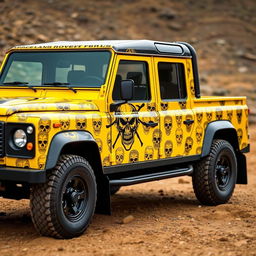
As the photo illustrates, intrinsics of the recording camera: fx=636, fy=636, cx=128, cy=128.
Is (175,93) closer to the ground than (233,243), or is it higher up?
higher up

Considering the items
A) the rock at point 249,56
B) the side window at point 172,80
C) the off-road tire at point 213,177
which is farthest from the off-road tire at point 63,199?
the rock at point 249,56

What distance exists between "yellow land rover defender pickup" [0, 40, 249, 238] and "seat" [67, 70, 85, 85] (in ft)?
0.04

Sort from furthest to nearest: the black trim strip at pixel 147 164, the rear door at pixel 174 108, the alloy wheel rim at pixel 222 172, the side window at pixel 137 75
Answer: the alloy wheel rim at pixel 222 172, the rear door at pixel 174 108, the side window at pixel 137 75, the black trim strip at pixel 147 164

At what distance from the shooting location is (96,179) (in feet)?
21.5

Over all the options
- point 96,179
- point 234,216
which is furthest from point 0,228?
point 234,216

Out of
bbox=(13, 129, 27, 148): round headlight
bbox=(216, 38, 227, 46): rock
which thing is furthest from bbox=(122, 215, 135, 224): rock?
bbox=(216, 38, 227, 46): rock

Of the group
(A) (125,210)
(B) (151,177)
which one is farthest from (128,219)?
(A) (125,210)

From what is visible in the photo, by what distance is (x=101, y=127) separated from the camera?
20.5 ft

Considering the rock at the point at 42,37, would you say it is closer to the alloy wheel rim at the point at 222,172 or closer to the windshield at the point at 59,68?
the alloy wheel rim at the point at 222,172

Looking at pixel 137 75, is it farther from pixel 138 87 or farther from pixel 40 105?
pixel 40 105

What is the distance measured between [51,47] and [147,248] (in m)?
2.58

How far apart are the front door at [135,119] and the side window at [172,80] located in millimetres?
264

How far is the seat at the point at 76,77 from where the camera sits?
665 centimetres

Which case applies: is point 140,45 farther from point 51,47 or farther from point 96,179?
point 96,179
